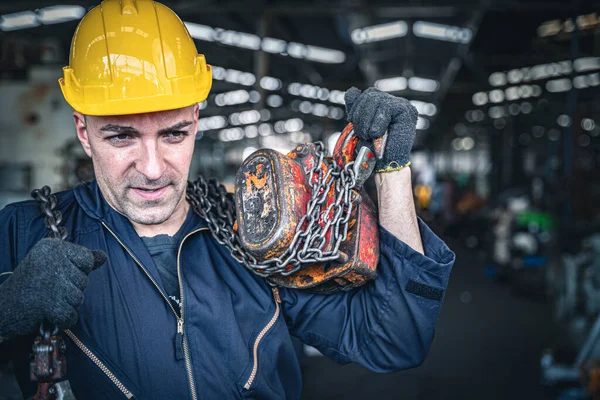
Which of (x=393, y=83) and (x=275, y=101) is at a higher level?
(x=275, y=101)

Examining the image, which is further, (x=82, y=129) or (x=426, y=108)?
(x=426, y=108)

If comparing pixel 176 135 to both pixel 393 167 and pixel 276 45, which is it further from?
pixel 276 45

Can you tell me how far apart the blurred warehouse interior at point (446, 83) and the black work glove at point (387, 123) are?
3.01 metres

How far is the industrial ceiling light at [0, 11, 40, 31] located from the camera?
632cm

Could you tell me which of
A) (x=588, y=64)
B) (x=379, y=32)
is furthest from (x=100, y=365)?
(x=588, y=64)

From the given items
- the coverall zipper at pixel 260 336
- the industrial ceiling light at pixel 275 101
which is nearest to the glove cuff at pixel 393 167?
the coverall zipper at pixel 260 336

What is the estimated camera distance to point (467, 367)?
4691mm

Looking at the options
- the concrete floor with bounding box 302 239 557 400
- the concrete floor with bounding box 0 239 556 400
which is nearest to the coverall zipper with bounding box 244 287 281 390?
the concrete floor with bounding box 0 239 556 400

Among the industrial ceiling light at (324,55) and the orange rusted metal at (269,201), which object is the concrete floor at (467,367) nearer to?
the orange rusted metal at (269,201)

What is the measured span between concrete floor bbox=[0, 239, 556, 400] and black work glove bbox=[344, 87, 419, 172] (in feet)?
8.78

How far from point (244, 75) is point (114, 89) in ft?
30.9

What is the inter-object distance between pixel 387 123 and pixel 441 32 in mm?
6045

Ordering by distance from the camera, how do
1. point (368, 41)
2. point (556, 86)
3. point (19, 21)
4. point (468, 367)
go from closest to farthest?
point (468, 367) → point (19, 21) → point (368, 41) → point (556, 86)

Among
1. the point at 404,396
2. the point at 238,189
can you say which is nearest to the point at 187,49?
the point at 238,189
